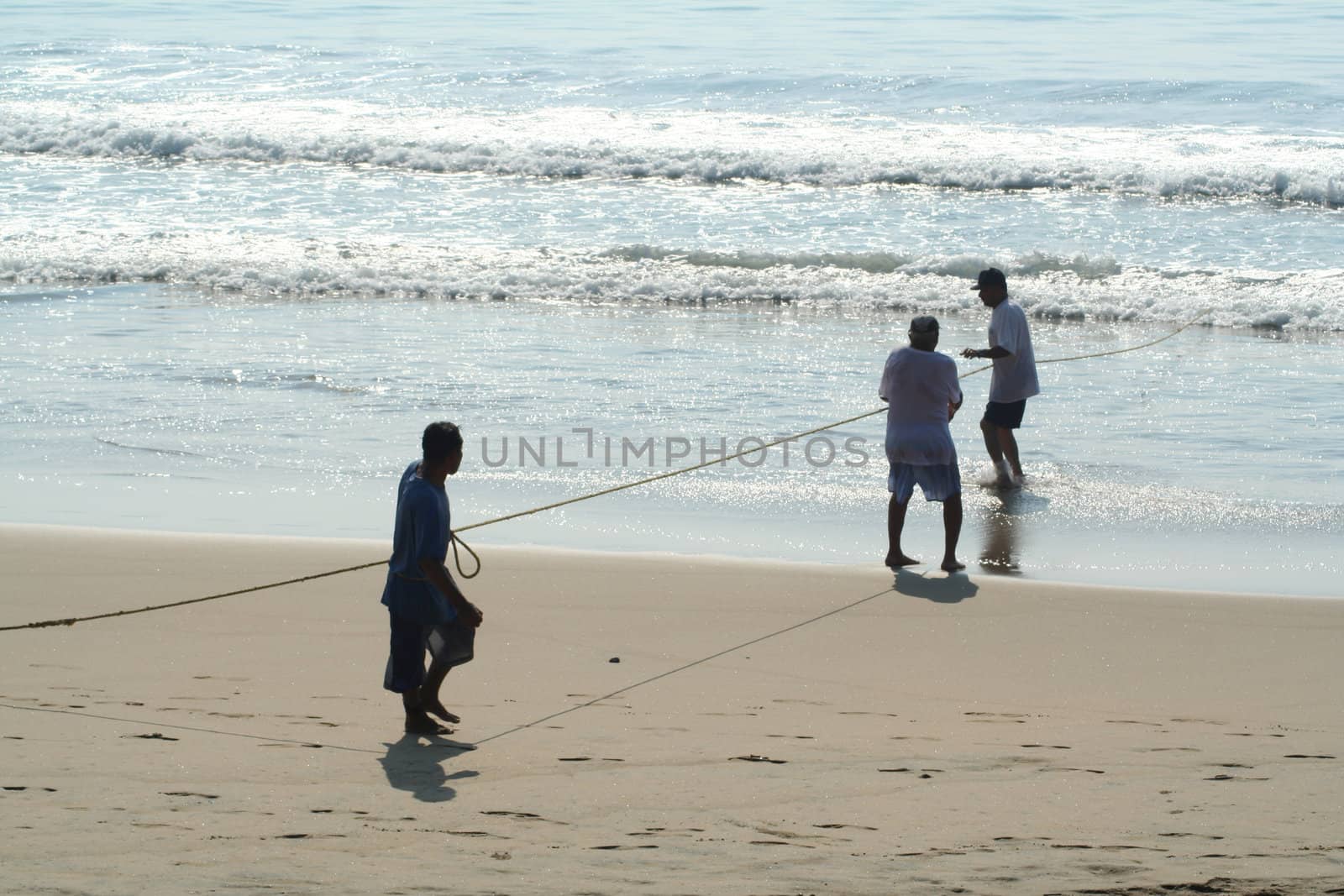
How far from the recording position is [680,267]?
16.0 metres

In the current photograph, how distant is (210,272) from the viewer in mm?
15367

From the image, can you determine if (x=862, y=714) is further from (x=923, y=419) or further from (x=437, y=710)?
(x=923, y=419)

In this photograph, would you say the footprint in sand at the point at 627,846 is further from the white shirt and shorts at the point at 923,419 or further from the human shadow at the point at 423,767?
the white shirt and shorts at the point at 923,419

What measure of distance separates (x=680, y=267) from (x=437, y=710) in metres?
11.7

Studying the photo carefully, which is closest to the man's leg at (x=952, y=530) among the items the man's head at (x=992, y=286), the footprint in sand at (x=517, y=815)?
the man's head at (x=992, y=286)

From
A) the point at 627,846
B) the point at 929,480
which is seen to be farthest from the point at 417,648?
the point at 929,480

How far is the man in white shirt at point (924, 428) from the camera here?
21.5ft

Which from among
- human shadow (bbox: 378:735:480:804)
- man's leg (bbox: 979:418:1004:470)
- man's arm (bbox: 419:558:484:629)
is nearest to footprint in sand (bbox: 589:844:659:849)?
human shadow (bbox: 378:735:480:804)

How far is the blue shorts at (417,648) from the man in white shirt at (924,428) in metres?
2.65

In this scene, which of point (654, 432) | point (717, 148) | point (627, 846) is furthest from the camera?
point (717, 148)

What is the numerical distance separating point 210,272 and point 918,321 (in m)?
10.7

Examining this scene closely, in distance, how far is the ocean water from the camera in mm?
7988

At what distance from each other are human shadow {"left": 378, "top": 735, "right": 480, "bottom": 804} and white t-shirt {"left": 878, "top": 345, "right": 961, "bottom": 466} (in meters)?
2.88

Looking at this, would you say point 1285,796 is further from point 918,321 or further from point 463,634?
point 918,321
